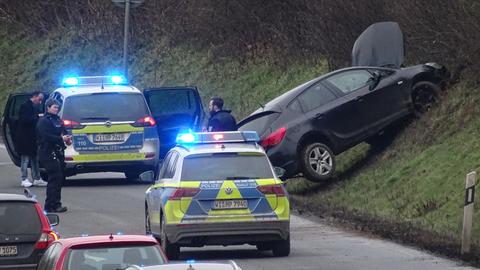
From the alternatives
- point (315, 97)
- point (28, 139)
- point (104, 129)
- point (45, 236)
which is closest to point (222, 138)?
point (45, 236)

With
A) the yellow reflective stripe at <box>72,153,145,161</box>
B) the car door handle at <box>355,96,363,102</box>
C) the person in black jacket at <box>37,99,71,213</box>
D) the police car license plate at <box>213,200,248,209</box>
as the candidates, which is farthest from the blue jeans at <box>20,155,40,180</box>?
the police car license plate at <box>213,200,248,209</box>

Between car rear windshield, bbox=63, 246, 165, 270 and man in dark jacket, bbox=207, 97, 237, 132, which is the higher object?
man in dark jacket, bbox=207, 97, 237, 132

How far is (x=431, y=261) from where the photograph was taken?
1617cm

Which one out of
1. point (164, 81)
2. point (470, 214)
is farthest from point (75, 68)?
point (470, 214)

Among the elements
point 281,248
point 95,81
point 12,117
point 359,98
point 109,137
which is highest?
point 95,81

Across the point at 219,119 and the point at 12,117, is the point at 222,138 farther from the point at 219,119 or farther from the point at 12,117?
the point at 12,117

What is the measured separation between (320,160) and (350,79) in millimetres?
1741

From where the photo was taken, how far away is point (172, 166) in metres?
17.0

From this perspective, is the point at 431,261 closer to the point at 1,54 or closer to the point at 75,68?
the point at 75,68

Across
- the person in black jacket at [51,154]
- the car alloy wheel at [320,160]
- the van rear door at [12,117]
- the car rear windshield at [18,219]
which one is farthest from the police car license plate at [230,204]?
the van rear door at [12,117]

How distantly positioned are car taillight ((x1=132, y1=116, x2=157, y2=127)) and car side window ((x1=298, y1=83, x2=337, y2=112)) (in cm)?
365

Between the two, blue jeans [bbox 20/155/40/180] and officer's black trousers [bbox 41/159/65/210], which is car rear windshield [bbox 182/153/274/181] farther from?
blue jeans [bbox 20/155/40/180]

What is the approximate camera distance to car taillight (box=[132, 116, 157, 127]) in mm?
25578

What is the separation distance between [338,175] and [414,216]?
4169 mm
